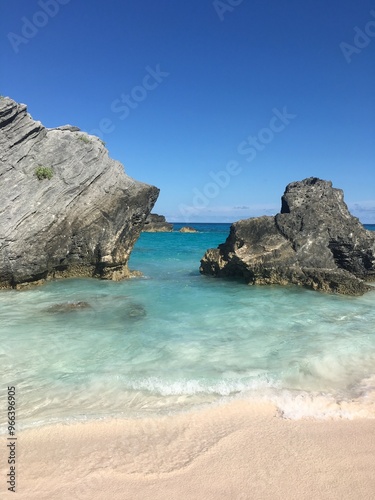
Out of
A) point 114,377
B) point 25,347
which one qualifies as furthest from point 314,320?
point 25,347

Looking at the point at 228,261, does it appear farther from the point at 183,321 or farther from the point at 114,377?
the point at 114,377

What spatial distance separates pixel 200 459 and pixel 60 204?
43.6 ft

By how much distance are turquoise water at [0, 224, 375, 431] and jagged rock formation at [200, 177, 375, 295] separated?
131cm

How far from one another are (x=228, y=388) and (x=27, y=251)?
1116 centimetres

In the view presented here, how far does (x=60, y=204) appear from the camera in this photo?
15.9 meters

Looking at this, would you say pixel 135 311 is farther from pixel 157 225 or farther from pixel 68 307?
pixel 157 225

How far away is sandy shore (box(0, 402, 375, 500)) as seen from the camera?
13.6ft

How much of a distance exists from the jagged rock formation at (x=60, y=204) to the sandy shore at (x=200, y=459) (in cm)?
1096

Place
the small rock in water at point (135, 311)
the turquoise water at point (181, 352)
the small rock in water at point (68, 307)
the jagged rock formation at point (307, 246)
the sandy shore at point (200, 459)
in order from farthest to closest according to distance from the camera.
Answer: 1. the jagged rock formation at point (307, 246)
2. the small rock in water at point (68, 307)
3. the small rock in water at point (135, 311)
4. the turquoise water at point (181, 352)
5. the sandy shore at point (200, 459)

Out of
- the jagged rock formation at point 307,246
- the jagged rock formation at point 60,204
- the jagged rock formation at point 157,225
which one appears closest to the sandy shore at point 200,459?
the jagged rock formation at point 307,246

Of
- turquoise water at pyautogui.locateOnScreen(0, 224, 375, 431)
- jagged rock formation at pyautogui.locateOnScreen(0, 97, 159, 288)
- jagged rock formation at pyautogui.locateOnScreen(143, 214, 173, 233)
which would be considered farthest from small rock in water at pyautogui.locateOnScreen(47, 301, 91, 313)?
jagged rock formation at pyautogui.locateOnScreen(143, 214, 173, 233)

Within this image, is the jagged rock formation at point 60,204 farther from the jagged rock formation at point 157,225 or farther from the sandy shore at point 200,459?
the jagged rock formation at point 157,225

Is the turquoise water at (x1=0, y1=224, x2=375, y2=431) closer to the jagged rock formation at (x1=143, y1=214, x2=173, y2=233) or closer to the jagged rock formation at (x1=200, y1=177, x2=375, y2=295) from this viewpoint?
the jagged rock formation at (x1=200, y1=177, x2=375, y2=295)

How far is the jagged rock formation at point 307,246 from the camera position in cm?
1577
